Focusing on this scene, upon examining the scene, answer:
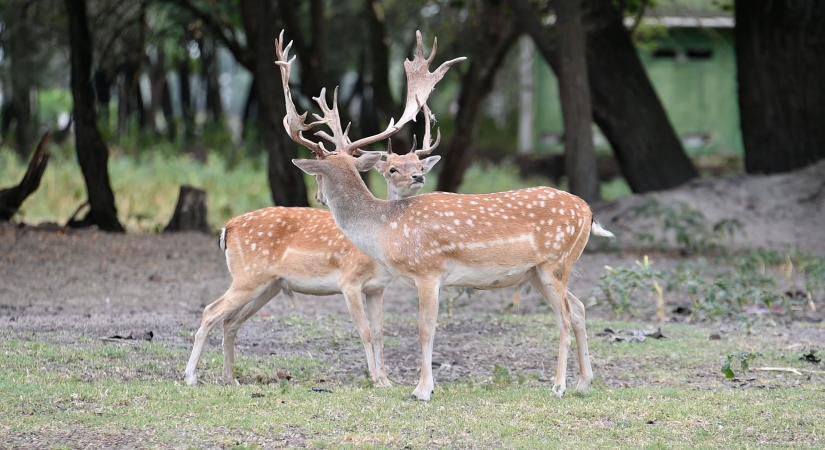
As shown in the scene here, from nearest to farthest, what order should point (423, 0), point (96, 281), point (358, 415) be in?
point (358, 415) < point (96, 281) < point (423, 0)

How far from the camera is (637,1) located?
18.7 m

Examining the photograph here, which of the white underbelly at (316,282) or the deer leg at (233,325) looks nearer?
the deer leg at (233,325)

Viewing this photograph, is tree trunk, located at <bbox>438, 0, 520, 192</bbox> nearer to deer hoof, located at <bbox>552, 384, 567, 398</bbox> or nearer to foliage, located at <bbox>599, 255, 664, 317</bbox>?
foliage, located at <bbox>599, 255, 664, 317</bbox>

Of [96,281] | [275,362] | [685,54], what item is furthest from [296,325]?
[685,54]

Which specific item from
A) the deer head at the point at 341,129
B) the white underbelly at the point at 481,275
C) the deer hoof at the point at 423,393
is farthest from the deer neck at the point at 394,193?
the deer hoof at the point at 423,393

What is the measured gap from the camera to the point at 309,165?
7531mm

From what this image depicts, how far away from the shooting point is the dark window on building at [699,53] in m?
28.9

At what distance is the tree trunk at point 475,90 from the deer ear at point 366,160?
1041 cm

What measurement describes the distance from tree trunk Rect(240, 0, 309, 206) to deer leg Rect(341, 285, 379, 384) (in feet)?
23.6

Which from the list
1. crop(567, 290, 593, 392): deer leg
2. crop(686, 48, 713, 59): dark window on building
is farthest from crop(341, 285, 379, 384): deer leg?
crop(686, 48, 713, 59): dark window on building

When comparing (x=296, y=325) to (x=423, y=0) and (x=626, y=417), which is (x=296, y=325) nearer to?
(x=626, y=417)

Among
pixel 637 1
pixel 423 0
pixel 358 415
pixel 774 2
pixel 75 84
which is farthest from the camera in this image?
pixel 423 0

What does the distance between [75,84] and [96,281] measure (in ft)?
11.6

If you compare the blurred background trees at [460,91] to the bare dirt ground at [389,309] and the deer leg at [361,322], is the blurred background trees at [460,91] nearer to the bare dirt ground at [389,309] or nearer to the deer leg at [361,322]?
the bare dirt ground at [389,309]
